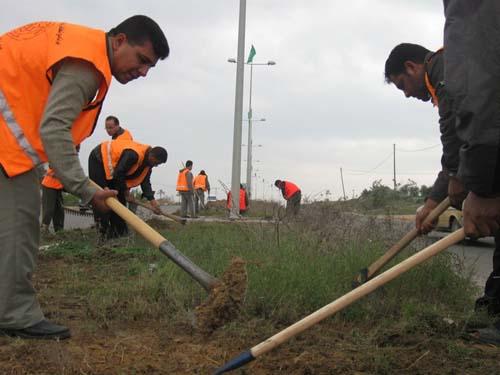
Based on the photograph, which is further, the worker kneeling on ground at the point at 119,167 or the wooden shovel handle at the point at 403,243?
the worker kneeling on ground at the point at 119,167

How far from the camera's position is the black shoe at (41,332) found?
2.84 meters

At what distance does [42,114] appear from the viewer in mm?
2730

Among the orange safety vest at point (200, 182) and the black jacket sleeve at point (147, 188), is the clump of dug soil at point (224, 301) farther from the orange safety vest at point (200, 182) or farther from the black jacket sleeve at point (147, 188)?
the orange safety vest at point (200, 182)

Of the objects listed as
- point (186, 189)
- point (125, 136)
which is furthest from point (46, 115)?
point (186, 189)

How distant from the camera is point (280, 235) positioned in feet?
16.7

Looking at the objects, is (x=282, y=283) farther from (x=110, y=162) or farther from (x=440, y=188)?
(x=110, y=162)

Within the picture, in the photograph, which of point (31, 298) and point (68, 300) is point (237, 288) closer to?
point (31, 298)

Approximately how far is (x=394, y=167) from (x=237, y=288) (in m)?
54.7

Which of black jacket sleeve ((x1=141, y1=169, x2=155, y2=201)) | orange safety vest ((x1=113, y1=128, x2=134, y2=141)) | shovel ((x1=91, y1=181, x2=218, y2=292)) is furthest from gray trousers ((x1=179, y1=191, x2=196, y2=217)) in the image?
shovel ((x1=91, y1=181, x2=218, y2=292))

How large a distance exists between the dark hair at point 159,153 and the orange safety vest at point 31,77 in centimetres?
424

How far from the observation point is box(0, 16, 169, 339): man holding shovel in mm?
2676

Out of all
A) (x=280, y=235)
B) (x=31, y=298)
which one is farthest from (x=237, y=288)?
(x=280, y=235)

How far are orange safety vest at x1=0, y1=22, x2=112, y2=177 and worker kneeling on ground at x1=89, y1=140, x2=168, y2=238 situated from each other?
418 cm

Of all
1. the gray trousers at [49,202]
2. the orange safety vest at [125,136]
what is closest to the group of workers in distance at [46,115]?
the orange safety vest at [125,136]
